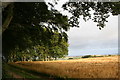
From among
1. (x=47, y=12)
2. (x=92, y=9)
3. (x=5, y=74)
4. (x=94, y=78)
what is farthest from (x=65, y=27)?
(x=5, y=74)

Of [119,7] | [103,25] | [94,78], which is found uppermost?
[119,7]

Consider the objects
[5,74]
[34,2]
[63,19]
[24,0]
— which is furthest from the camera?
[63,19]

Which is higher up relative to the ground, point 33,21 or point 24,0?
point 24,0

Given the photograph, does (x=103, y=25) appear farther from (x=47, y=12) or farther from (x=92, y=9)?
(x=47, y=12)

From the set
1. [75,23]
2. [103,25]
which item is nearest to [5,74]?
[75,23]

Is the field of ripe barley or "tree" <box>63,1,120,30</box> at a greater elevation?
"tree" <box>63,1,120,30</box>

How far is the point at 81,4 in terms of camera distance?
50.9ft

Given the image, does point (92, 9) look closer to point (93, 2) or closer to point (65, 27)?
point (93, 2)

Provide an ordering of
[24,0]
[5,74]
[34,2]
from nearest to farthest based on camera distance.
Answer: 1. [5,74]
2. [24,0]
3. [34,2]

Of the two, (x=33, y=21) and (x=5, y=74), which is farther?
(x=33, y=21)

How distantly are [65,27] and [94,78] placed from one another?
5.96 m

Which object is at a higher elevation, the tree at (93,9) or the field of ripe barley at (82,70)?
the tree at (93,9)

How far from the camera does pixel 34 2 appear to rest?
1636 cm

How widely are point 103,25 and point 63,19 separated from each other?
3.74 meters
